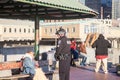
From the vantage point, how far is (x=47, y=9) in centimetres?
1766

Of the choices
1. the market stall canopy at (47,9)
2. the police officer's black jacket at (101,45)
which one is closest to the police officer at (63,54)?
the market stall canopy at (47,9)

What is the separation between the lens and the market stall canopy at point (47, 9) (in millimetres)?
14078

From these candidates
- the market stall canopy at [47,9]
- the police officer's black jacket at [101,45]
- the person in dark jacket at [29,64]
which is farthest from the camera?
the police officer's black jacket at [101,45]

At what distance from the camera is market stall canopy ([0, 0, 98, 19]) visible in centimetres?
1408

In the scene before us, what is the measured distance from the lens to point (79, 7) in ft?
51.9

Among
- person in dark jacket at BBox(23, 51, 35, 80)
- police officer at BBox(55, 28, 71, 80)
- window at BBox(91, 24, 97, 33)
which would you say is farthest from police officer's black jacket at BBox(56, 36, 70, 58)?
window at BBox(91, 24, 97, 33)

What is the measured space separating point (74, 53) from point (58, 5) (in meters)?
8.67

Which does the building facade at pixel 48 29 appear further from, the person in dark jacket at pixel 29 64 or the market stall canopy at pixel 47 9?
the person in dark jacket at pixel 29 64

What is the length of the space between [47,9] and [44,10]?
0.56 metres

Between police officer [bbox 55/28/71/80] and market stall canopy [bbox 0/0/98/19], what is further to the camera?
market stall canopy [bbox 0/0/98/19]

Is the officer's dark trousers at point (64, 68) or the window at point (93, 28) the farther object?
the window at point (93, 28)

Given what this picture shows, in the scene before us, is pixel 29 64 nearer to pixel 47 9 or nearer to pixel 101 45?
pixel 47 9

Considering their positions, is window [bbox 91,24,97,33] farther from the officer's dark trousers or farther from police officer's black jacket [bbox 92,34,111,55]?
the officer's dark trousers

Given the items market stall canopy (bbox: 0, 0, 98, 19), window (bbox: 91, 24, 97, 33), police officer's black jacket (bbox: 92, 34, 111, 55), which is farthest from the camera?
window (bbox: 91, 24, 97, 33)
